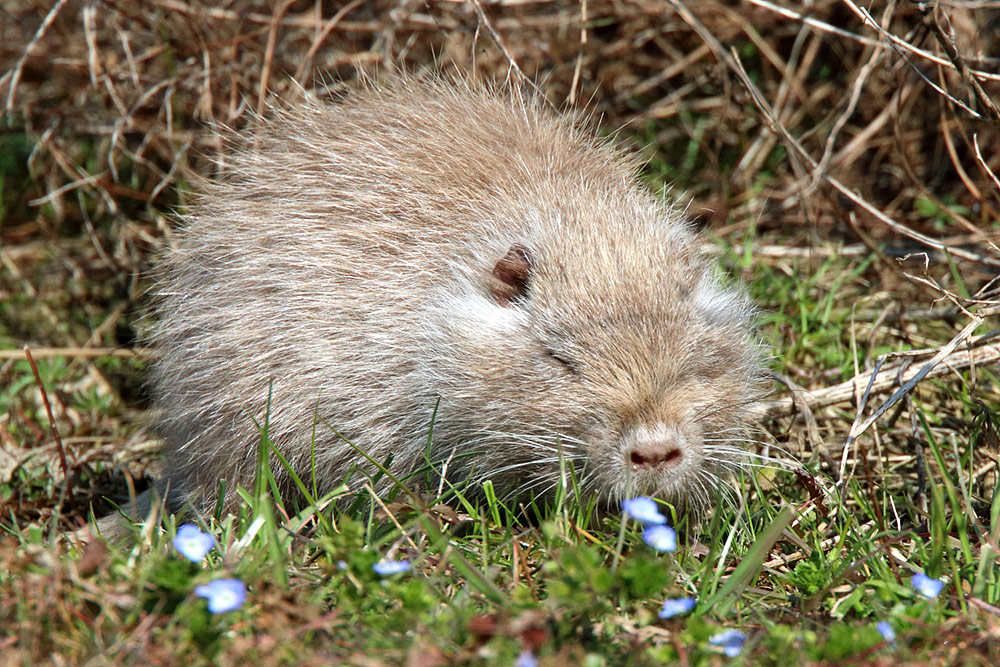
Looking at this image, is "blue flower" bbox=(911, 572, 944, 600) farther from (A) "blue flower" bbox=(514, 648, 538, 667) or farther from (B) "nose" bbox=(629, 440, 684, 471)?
(A) "blue flower" bbox=(514, 648, 538, 667)

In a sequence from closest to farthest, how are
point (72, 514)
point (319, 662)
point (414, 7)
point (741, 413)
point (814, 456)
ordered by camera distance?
point (319, 662) → point (741, 413) → point (814, 456) → point (72, 514) → point (414, 7)

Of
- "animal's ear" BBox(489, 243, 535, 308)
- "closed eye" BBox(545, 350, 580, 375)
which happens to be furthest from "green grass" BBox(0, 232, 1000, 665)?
"animal's ear" BBox(489, 243, 535, 308)

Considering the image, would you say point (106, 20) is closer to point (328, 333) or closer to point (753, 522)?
point (328, 333)

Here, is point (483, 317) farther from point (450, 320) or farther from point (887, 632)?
point (887, 632)

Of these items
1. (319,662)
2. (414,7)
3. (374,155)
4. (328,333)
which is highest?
(414,7)

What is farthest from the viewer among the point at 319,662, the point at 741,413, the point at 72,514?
the point at 72,514

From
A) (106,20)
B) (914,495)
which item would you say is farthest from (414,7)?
(914,495)
